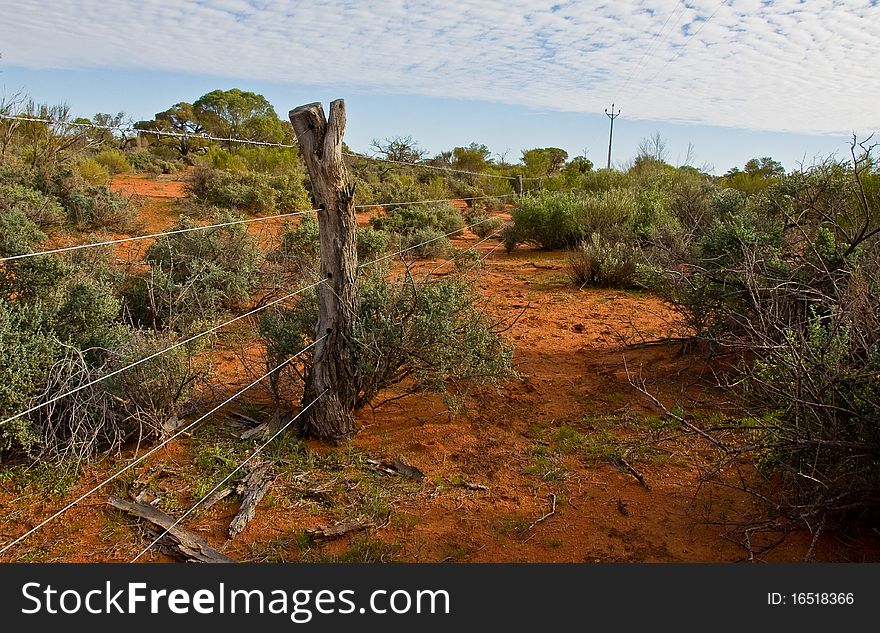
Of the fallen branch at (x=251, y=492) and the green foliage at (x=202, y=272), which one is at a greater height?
the green foliage at (x=202, y=272)

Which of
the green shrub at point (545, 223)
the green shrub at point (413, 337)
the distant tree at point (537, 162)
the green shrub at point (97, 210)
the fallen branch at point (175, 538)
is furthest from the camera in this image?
the distant tree at point (537, 162)

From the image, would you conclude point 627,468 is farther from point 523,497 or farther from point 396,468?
point 396,468

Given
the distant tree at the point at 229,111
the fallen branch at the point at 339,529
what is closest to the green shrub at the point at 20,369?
the fallen branch at the point at 339,529

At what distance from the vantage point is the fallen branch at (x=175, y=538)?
334 cm

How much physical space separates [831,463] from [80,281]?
5.73 m

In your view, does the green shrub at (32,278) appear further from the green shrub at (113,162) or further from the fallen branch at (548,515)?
the green shrub at (113,162)

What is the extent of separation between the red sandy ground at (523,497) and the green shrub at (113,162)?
17.2m

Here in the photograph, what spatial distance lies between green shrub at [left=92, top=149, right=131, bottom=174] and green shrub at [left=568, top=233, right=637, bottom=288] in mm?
16437

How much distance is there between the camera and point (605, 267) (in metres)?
10.5

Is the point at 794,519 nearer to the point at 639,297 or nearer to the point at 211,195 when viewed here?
the point at 639,297

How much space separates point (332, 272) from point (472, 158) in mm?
31206

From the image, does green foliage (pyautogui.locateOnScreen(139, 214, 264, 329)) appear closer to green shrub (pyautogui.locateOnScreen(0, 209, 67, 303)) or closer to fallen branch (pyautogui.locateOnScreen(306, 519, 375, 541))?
green shrub (pyautogui.locateOnScreen(0, 209, 67, 303))

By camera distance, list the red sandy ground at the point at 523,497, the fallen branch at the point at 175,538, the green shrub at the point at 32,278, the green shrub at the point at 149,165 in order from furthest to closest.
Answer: the green shrub at the point at 149,165 → the green shrub at the point at 32,278 → the red sandy ground at the point at 523,497 → the fallen branch at the point at 175,538

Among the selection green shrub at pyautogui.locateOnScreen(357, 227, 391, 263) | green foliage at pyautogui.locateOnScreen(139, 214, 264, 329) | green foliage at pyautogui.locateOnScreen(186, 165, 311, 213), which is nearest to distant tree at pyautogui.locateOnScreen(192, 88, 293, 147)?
green foliage at pyautogui.locateOnScreen(186, 165, 311, 213)
